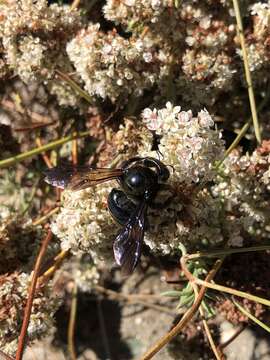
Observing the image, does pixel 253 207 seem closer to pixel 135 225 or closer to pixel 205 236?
pixel 205 236

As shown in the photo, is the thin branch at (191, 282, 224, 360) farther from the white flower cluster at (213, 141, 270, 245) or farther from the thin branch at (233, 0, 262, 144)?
the thin branch at (233, 0, 262, 144)

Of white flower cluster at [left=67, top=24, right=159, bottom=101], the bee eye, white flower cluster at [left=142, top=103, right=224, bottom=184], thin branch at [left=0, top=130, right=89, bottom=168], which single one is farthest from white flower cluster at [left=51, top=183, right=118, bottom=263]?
thin branch at [left=0, top=130, right=89, bottom=168]

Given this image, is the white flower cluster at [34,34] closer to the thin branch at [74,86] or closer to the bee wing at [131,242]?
the thin branch at [74,86]

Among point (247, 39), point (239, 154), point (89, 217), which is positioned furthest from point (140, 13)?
point (89, 217)

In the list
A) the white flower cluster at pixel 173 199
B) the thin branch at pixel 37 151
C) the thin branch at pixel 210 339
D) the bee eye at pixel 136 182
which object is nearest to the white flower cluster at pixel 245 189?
the white flower cluster at pixel 173 199

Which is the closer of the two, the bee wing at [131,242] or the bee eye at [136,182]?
the bee wing at [131,242]

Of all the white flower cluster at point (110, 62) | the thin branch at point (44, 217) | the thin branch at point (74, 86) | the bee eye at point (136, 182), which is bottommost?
the thin branch at point (44, 217)

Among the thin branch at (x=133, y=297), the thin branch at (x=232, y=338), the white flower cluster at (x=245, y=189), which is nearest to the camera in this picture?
the white flower cluster at (x=245, y=189)
